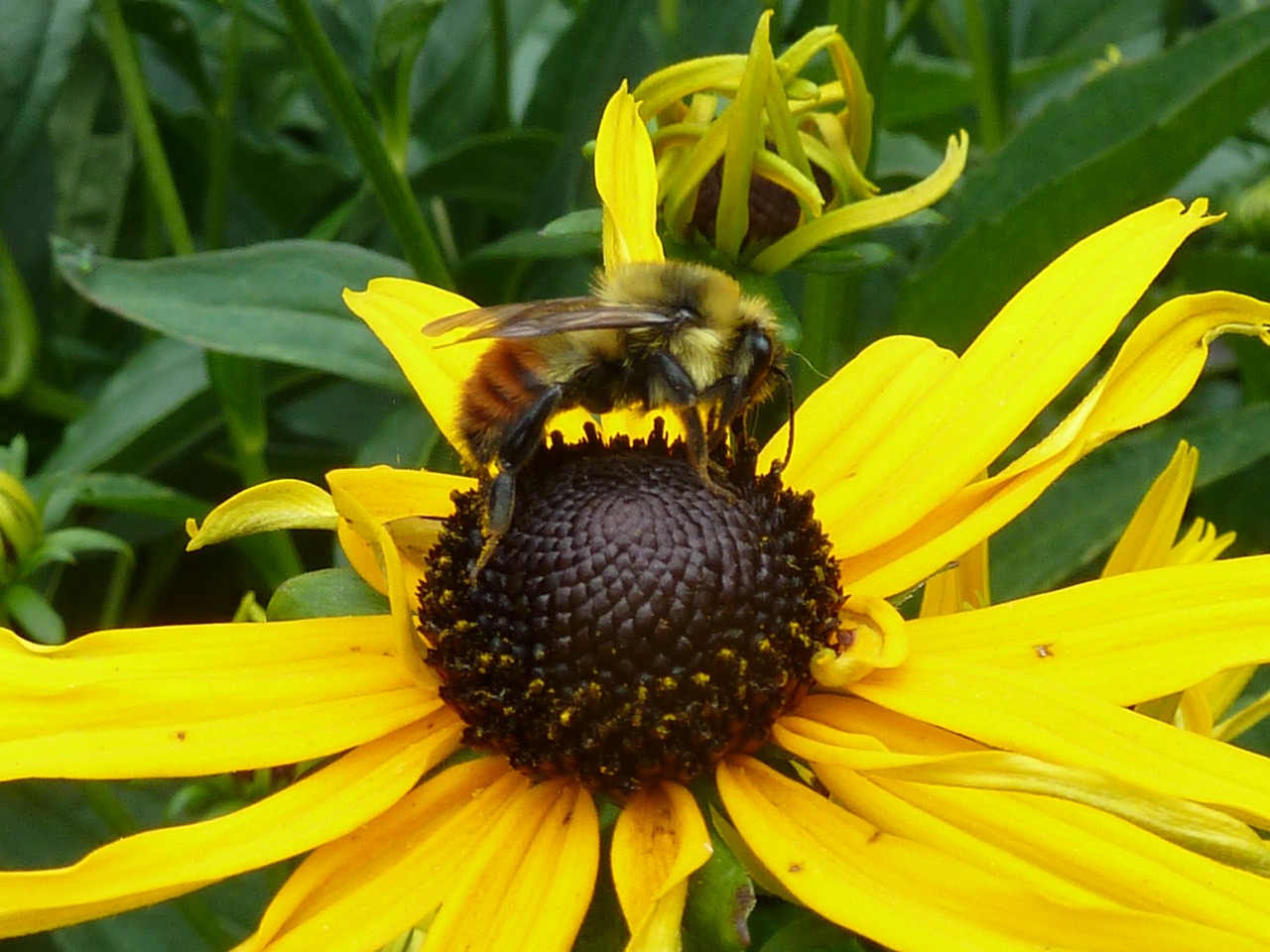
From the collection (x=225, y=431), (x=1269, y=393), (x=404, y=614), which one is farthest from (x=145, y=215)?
(x=1269, y=393)

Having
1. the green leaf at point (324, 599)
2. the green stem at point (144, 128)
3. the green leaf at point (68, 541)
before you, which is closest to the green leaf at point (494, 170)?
the green stem at point (144, 128)

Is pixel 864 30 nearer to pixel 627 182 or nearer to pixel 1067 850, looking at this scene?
pixel 627 182

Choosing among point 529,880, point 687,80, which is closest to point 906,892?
point 529,880

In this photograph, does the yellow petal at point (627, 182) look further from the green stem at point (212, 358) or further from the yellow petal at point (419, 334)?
the green stem at point (212, 358)

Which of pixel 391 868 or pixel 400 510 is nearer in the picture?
pixel 391 868

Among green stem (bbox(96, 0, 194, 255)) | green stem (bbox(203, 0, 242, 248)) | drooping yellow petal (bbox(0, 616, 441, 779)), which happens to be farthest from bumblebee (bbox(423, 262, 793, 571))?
green stem (bbox(203, 0, 242, 248))

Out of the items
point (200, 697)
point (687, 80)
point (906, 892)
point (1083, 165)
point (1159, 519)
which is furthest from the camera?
point (1083, 165)

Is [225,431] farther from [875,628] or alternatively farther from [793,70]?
[875,628]
